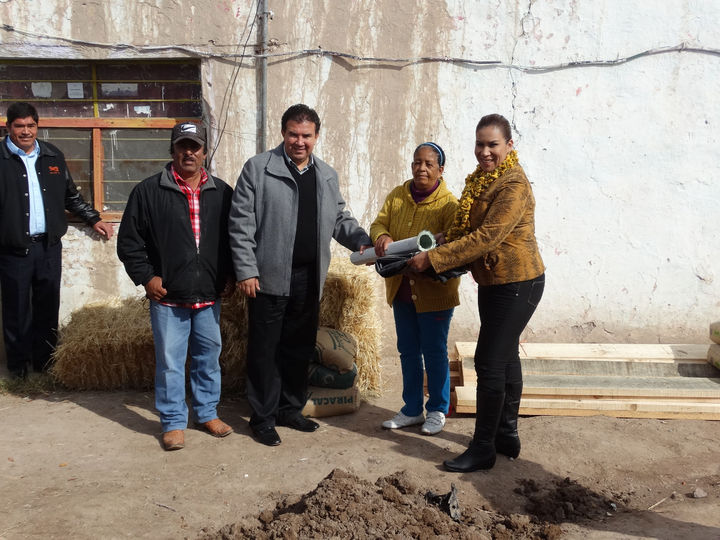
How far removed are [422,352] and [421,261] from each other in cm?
91

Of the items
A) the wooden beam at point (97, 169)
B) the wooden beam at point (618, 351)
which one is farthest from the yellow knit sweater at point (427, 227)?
the wooden beam at point (97, 169)

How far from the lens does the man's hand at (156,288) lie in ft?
14.4

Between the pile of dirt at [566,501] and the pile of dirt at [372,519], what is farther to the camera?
the pile of dirt at [566,501]

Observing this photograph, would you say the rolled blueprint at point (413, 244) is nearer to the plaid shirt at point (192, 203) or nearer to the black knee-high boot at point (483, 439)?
the black knee-high boot at point (483, 439)

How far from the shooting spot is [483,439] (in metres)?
4.15

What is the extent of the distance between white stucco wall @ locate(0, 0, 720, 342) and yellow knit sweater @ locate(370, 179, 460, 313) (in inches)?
72.8

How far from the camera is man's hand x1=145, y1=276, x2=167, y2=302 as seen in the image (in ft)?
14.4

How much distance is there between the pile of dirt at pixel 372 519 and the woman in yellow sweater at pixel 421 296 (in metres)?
1.13

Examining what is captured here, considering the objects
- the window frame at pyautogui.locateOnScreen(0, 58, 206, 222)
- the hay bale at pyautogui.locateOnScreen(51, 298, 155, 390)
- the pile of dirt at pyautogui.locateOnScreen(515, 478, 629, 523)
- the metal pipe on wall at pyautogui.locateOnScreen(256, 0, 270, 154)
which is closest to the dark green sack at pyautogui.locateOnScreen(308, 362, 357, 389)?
the hay bale at pyautogui.locateOnScreen(51, 298, 155, 390)

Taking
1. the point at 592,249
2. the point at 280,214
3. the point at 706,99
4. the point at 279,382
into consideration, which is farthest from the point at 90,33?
the point at 706,99

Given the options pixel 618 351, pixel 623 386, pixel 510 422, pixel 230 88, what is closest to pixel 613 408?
pixel 623 386

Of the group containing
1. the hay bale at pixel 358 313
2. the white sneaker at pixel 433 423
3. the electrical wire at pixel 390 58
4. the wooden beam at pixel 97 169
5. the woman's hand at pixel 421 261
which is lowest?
the white sneaker at pixel 433 423

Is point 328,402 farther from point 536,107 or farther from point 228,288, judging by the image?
point 536,107

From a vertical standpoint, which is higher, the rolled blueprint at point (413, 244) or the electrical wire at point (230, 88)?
the electrical wire at point (230, 88)
